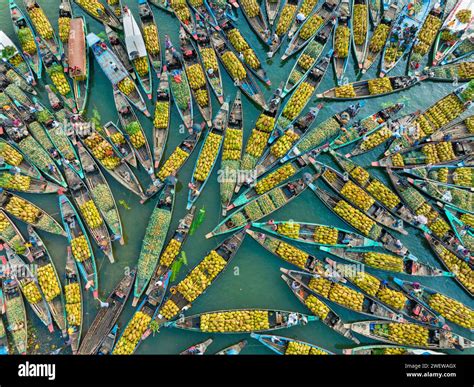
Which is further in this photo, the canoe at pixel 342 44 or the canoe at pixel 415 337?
the canoe at pixel 342 44

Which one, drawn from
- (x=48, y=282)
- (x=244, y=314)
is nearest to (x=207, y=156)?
(x=244, y=314)

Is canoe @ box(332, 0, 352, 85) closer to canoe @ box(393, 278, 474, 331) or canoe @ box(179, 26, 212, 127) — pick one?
canoe @ box(179, 26, 212, 127)

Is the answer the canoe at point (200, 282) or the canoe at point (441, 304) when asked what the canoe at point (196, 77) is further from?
the canoe at point (441, 304)

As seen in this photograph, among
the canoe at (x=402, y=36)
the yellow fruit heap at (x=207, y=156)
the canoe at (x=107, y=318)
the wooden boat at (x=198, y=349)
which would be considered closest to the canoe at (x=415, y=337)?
the wooden boat at (x=198, y=349)

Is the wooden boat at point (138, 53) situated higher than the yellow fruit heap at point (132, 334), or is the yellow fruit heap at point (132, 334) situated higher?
the wooden boat at point (138, 53)

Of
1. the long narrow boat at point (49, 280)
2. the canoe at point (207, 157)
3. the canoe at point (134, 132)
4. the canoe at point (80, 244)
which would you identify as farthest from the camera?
the canoe at point (134, 132)

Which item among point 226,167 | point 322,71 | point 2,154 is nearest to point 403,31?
point 322,71

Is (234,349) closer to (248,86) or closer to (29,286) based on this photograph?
(29,286)
